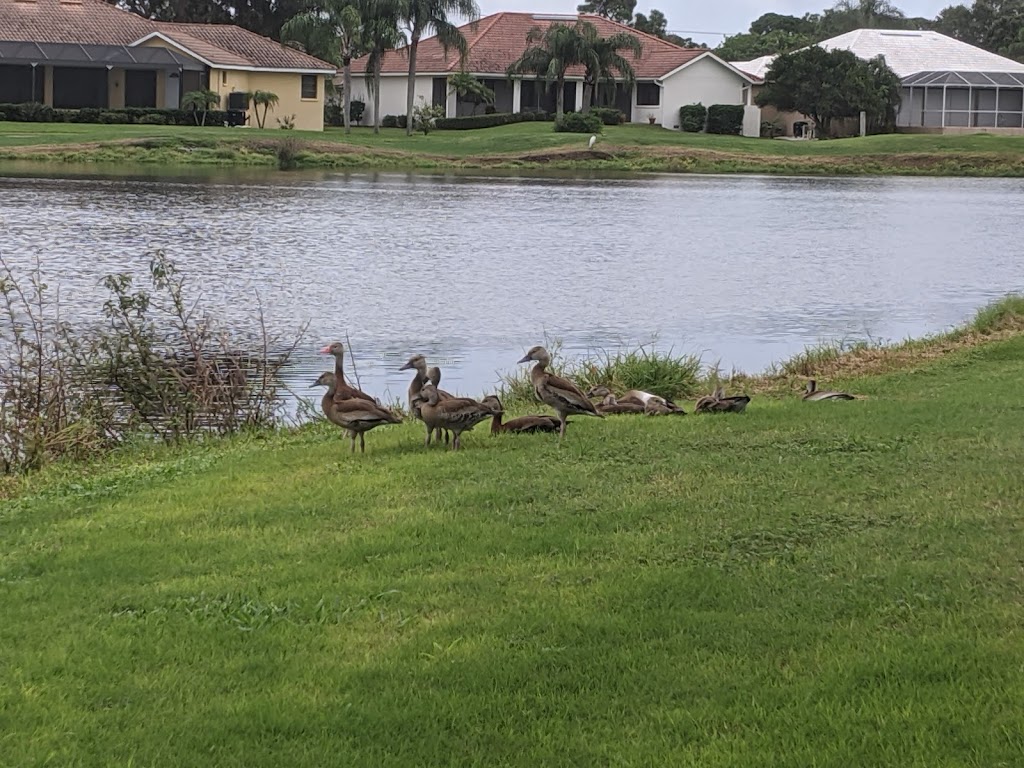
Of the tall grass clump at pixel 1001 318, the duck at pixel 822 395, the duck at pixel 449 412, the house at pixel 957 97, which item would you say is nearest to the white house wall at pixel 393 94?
the house at pixel 957 97

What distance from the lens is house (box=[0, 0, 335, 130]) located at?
64.8 m

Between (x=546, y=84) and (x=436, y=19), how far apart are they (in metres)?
9.92

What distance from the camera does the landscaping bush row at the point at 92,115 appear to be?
62.0 metres

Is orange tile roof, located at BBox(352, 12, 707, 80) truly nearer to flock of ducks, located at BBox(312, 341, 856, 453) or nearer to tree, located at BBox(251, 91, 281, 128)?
tree, located at BBox(251, 91, 281, 128)

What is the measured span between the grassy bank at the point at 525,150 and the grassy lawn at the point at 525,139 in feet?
0.15

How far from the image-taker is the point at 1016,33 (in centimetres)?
11012

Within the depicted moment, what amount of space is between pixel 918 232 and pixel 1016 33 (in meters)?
79.9

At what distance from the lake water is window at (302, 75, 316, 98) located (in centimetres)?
2065

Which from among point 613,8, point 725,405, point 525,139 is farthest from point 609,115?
point 725,405

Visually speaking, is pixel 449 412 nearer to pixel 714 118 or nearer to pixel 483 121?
pixel 483 121

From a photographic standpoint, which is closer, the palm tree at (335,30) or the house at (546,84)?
the palm tree at (335,30)

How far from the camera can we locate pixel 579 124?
67312mm

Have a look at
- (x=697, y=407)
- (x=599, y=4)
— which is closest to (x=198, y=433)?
(x=697, y=407)

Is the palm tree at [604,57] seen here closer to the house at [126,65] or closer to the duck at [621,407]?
the house at [126,65]
